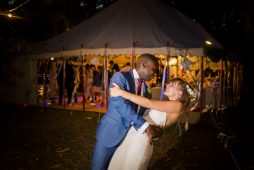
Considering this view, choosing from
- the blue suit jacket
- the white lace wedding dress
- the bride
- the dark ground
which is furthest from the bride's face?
the dark ground

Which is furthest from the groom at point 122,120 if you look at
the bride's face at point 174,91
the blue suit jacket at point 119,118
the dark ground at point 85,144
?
the dark ground at point 85,144

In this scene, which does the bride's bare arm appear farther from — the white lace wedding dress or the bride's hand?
the white lace wedding dress

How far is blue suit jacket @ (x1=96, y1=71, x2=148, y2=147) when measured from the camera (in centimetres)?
284

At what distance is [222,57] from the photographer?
11508 millimetres

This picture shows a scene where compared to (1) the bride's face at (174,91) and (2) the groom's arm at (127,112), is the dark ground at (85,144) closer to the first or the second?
(1) the bride's face at (174,91)

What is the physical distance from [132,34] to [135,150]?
28.5 ft

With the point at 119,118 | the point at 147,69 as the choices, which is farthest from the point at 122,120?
the point at 147,69

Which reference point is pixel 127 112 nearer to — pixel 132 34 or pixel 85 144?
pixel 85 144

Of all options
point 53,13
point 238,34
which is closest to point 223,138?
point 53,13

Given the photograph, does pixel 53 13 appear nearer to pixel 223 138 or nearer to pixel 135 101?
pixel 223 138

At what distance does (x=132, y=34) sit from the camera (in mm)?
11195

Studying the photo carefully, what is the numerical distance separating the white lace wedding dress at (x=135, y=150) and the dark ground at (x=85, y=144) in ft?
9.19

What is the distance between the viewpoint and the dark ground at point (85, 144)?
232 inches

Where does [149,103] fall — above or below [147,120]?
above
